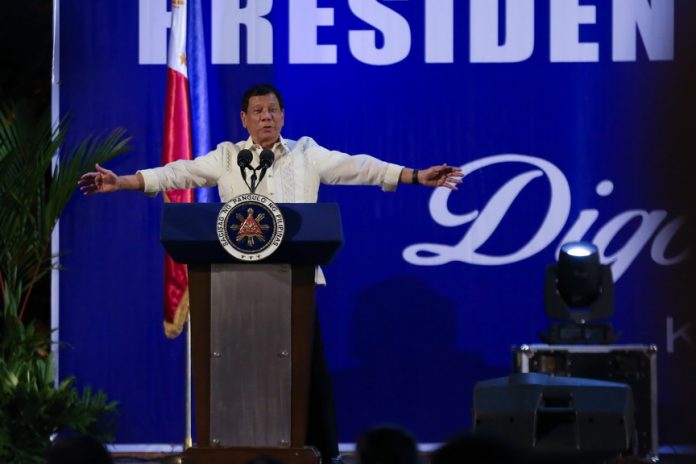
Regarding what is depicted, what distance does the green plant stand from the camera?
239 inches

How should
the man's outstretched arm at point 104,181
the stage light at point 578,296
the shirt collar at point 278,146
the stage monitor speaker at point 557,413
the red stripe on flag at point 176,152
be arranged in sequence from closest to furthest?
1. the stage monitor speaker at point 557,413
2. the man's outstretched arm at point 104,181
3. the shirt collar at point 278,146
4. the stage light at point 578,296
5. the red stripe on flag at point 176,152

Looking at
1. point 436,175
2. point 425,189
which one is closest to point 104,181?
point 436,175

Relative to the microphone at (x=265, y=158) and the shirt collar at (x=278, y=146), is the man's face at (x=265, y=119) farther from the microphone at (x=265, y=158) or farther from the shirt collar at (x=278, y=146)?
the microphone at (x=265, y=158)

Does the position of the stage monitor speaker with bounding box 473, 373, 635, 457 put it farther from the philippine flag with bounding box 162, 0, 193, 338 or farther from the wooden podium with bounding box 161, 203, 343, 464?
the philippine flag with bounding box 162, 0, 193, 338

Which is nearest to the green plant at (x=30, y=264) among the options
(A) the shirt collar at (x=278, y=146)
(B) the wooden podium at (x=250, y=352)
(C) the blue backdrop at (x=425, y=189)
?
(C) the blue backdrop at (x=425, y=189)

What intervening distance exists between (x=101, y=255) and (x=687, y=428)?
305cm

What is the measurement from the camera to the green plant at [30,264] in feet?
20.0

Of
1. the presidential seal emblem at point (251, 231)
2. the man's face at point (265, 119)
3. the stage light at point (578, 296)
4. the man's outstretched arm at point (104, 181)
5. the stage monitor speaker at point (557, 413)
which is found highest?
the man's face at point (265, 119)

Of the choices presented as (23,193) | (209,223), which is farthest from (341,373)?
(209,223)

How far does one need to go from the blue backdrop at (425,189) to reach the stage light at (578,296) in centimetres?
77

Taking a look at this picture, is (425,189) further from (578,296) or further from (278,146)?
(278,146)

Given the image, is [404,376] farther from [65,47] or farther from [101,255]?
[65,47]

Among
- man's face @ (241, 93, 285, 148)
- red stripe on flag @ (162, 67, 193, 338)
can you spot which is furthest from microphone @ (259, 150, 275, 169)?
red stripe on flag @ (162, 67, 193, 338)

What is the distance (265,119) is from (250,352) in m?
1.01
